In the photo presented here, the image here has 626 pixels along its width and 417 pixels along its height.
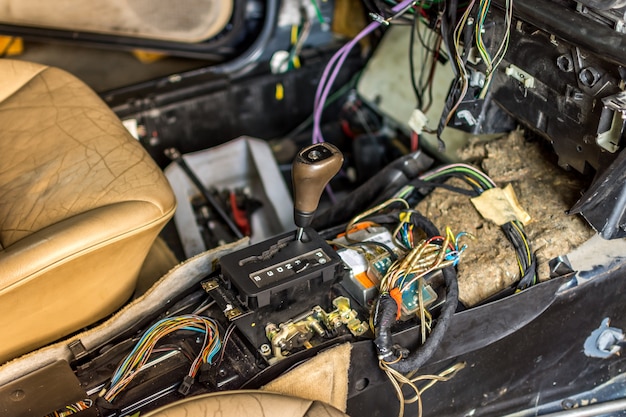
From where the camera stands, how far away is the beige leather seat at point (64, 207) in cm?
148

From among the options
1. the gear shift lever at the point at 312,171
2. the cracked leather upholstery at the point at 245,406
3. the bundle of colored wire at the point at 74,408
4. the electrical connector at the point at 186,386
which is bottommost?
the bundle of colored wire at the point at 74,408

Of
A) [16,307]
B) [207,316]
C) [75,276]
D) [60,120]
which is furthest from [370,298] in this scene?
[60,120]

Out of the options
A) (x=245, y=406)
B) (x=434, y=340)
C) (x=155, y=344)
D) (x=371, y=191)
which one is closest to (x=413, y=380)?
(x=434, y=340)

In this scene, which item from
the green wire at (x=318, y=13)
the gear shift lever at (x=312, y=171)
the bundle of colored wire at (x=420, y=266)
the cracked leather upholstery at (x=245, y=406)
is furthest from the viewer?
the green wire at (x=318, y=13)

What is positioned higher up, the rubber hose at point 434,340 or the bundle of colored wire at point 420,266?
the bundle of colored wire at point 420,266

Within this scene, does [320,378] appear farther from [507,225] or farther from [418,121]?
[418,121]

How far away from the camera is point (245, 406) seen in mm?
1279

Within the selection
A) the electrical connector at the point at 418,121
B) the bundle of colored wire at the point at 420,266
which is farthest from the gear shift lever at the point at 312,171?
the electrical connector at the point at 418,121

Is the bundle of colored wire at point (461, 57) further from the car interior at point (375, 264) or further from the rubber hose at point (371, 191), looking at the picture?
the rubber hose at point (371, 191)

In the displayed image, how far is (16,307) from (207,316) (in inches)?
14.9

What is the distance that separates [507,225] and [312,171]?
0.56 metres

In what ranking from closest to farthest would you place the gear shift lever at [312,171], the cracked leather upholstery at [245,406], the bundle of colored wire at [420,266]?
the cracked leather upholstery at [245,406]
the gear shift lever at [312,171]
the bundle of colored wire at [420,266]

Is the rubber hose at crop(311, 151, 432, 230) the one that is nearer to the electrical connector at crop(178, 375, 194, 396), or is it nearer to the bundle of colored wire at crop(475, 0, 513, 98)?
the bundle of colored wire at crop(475, 0, 513, 98)

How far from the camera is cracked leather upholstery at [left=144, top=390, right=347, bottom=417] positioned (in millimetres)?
1254
